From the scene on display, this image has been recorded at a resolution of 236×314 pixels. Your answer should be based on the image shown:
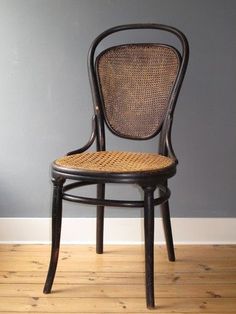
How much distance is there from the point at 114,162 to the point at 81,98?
545 mm

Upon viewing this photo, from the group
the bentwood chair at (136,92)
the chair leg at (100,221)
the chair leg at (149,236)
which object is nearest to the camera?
the chair leg at (149,236)

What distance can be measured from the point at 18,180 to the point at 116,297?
76cm

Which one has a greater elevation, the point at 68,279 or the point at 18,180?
the point at 18,180

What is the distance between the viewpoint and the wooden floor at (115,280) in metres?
1.29

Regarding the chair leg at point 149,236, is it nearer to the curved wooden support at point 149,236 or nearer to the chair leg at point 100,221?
the curved wooden support at point 149,236

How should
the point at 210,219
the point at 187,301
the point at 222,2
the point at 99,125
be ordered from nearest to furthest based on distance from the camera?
1. the point at 187,301
2. the point at 99,125
3. the point at 222,2
4. the point at 210,219

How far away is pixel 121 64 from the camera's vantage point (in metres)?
1.64

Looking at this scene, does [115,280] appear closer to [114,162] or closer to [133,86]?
[114,162]

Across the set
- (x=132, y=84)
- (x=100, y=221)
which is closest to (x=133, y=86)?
(x=132, y=84)

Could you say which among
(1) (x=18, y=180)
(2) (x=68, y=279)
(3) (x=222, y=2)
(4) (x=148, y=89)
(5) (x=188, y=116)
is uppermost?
(3) (x=222, y=2)

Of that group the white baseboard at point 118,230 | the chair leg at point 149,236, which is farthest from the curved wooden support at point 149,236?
the white baseboard at point 118,230

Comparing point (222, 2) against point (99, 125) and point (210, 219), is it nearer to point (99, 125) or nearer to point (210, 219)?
point (99, 125)

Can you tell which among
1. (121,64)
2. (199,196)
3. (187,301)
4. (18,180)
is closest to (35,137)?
(18,180)

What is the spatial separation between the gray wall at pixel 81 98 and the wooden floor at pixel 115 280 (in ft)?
0.63
